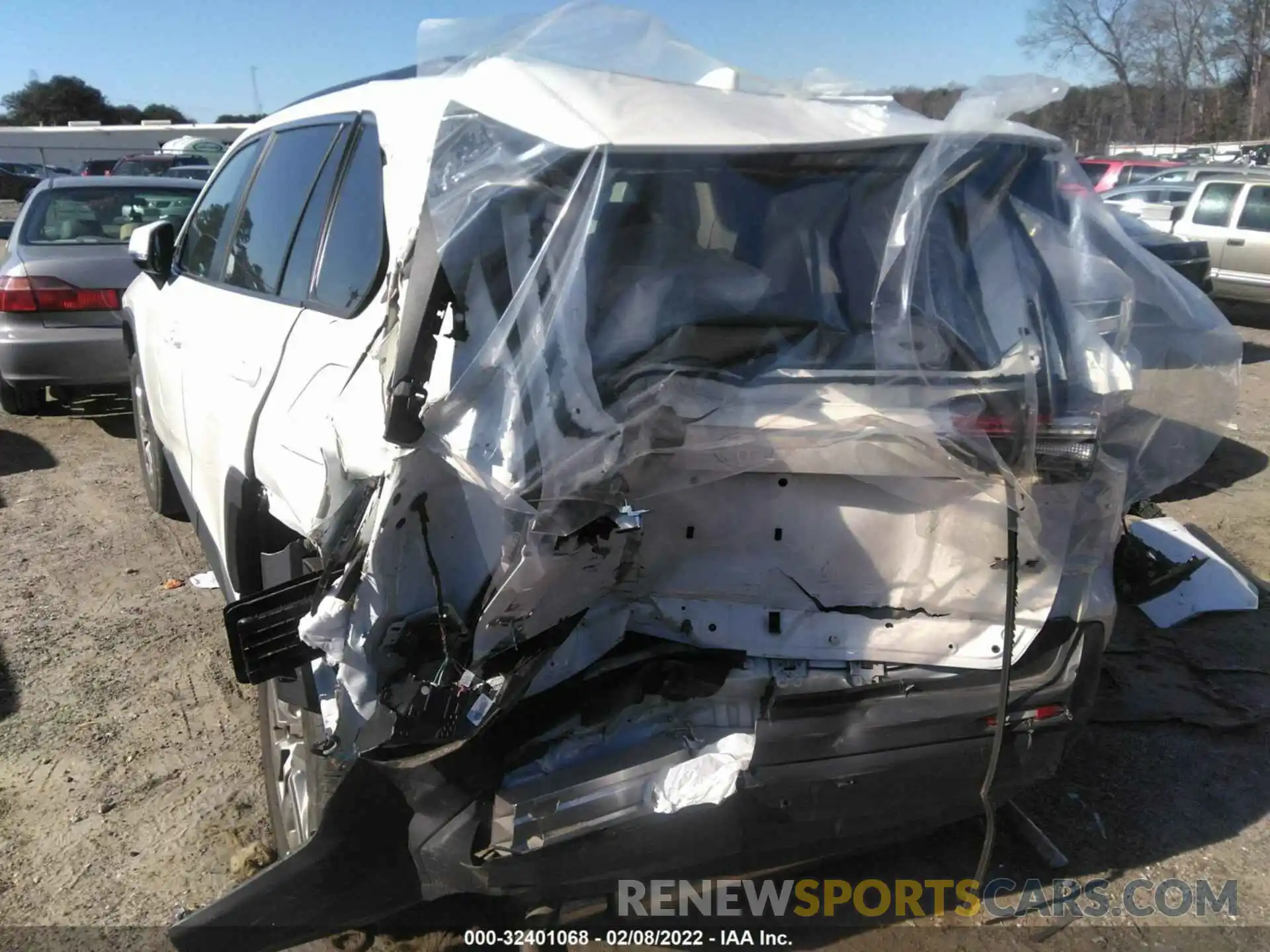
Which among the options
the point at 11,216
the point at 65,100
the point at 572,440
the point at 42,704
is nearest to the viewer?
the point at 572,440

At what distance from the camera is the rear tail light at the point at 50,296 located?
19.5 ft

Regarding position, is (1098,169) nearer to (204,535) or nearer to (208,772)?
(204,535)

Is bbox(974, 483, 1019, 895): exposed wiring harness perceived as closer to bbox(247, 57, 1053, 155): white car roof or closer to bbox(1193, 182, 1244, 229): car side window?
bbox(247, 57, 1053, 155): white car roof

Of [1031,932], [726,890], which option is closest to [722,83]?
[726,890]

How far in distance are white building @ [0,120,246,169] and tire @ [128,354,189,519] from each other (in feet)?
108

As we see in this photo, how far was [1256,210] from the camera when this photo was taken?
11383 mm

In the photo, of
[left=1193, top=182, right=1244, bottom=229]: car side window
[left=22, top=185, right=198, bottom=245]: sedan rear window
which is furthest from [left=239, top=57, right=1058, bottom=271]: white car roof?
[left=1193, top=182, right=1244, bottom=229]: car side window

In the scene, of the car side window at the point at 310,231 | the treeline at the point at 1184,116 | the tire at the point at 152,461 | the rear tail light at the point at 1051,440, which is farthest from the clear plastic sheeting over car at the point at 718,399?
the treeline at the point at 1184,116

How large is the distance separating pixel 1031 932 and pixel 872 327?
1.65m

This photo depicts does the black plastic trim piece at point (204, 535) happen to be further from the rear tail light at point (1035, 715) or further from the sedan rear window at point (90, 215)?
the sedan rear window at point (90, 215)

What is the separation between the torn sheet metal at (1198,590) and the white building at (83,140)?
116 feet

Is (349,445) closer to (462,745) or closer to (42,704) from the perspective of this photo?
(462,745)

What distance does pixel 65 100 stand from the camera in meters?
56.6

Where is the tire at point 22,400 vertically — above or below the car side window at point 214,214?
below
